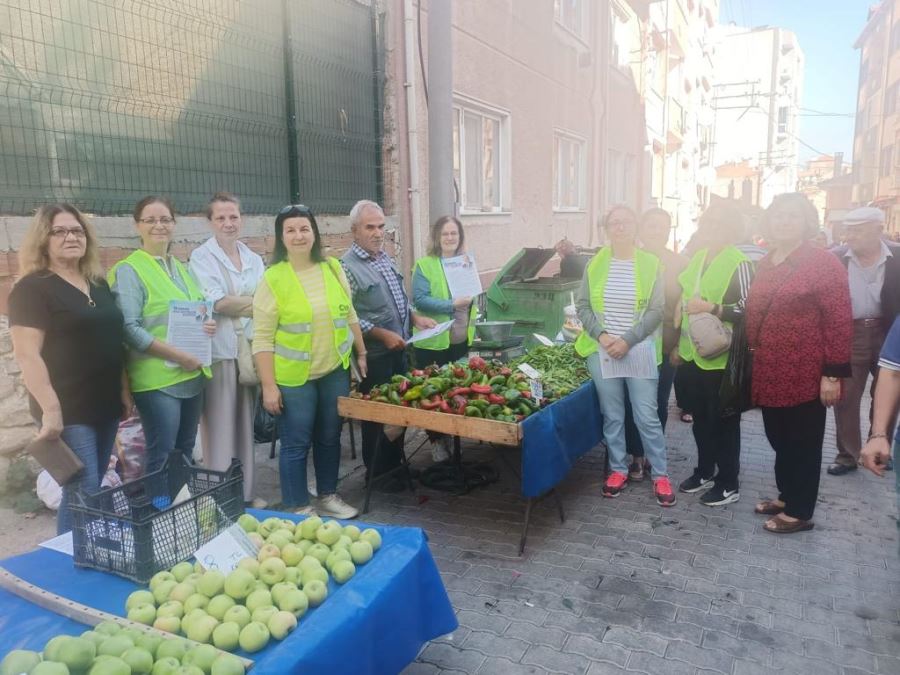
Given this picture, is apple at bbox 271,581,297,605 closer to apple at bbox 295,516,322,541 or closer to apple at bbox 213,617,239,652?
apple at bbox 213,617,239,652

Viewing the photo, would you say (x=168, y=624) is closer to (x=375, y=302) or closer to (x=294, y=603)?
(x=294, y=603)

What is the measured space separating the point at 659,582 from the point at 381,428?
6.61 feet

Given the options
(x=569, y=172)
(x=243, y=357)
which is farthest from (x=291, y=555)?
(x=569, y=172)

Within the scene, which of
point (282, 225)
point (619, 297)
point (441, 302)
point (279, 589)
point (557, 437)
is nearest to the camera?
point (279, 589)

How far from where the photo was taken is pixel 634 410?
4.61m

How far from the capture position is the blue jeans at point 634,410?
4.54m

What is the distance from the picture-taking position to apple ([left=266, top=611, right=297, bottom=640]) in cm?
202

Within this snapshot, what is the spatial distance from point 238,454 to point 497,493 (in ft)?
6.13

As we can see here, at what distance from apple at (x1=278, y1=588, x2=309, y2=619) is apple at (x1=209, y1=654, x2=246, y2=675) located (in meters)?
0.29

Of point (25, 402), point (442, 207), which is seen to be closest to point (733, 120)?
point (442, 207)

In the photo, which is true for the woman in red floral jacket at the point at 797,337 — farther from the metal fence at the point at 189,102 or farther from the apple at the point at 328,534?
the metal fence at the point at 189,102

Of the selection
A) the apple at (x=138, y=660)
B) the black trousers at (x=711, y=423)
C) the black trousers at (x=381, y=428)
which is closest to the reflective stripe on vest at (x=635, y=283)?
the black trousers at (x=711, y=423)

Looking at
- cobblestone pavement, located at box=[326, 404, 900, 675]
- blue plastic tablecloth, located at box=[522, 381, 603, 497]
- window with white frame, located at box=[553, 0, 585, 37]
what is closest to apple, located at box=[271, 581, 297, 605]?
cobblestone pavement, located at box=[326, 404, 900, 675]

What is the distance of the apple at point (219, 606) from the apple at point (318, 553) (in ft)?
1.14
